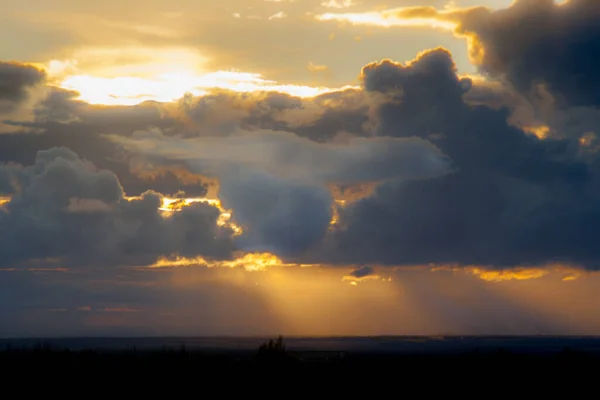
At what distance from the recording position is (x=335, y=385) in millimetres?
93938

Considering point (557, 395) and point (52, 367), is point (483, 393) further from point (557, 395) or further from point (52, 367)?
point (52, 367)

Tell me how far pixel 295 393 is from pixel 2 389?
2770 centimetres

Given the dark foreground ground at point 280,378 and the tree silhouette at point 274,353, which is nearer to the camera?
the dark foreground ground at point 280,378

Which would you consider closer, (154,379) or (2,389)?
(2,389)

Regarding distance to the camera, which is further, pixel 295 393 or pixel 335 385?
pixel 335 385

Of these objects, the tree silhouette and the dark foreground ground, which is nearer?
the dark foreground ground

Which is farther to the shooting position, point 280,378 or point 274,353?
point 274,353

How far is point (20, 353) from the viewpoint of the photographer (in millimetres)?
135250

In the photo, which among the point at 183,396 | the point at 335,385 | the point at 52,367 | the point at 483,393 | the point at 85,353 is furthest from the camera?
the point at 85,353

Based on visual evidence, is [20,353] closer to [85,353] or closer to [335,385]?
[85,353]

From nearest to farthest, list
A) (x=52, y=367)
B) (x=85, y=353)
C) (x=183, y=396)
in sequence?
(x=183, y=396) → (x=52, y=367) → (x=85, y=353)

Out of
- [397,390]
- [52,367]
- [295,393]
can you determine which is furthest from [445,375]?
[52,367]

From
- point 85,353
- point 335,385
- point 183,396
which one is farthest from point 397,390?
point 85,353

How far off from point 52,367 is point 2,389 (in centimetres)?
1691
